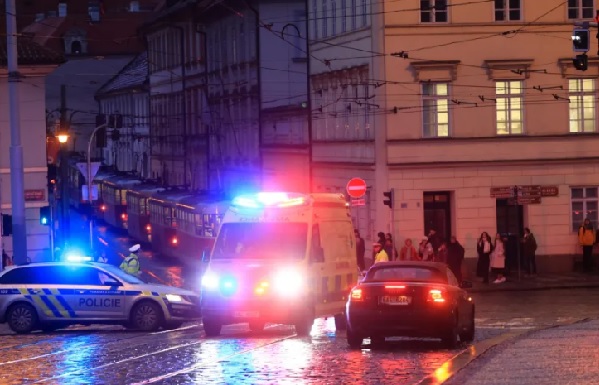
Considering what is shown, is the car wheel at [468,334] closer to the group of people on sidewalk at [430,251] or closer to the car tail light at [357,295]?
the car tail light at [357,295]

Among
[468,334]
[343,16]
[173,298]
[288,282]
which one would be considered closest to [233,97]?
[343,16]

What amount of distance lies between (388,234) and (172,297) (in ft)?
54.9

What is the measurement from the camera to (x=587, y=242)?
47812 mm

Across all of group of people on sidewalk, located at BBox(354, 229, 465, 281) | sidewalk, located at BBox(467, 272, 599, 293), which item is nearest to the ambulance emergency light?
group of people on sidewalk, located at BBox(354, 229, 465, 281)

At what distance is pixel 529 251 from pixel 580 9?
343 inches

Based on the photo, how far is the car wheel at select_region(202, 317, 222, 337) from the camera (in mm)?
26938

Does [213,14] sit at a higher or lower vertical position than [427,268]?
higher

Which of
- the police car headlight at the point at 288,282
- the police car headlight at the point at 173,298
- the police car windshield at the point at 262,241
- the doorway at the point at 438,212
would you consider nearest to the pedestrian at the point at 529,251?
the doorway at the point at 438,212

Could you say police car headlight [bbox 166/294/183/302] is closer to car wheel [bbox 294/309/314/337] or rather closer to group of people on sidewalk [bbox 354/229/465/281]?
car wheel [bbox 294/309/314/337]

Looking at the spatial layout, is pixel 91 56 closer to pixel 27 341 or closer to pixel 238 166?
pixel 238 166

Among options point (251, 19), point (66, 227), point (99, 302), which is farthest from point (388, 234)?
point (251, 19)

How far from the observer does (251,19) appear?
70.2m

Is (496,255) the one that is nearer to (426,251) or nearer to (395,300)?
(426,251)

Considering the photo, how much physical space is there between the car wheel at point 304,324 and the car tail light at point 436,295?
4.85m
